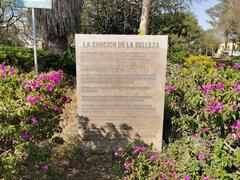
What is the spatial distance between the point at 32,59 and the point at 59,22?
1.51 m

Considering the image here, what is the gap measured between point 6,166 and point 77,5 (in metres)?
6.86

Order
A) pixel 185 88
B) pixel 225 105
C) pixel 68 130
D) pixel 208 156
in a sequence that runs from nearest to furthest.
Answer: pixel 225 105, pixel 208 156, pixel 185 88, pixel 68 130

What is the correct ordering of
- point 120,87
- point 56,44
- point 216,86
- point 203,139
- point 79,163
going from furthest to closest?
point 56,44
point 120,87
point 79,163
point 203,139
point 216,86

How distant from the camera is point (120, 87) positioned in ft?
11.6

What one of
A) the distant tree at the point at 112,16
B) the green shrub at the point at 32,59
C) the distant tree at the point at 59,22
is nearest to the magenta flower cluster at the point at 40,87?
the green shrub at the point at 32,59

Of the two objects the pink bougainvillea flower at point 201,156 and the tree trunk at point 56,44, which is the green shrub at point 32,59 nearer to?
the tree trunk at point 56,44

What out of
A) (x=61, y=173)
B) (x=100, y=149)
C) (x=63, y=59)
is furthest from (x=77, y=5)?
(x=61, y=173)

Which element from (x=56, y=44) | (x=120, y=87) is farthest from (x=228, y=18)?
(x=120, y=87)

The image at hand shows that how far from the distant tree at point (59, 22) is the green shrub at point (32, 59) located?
65cm

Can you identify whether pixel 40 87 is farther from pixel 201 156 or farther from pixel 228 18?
pixel 228 18

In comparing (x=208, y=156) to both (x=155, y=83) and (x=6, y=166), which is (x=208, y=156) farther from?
(x=6, y=166)

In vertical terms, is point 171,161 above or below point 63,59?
below

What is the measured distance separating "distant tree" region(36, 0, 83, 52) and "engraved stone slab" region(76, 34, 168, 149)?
186 inches

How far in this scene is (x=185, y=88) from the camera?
321 centimetres
